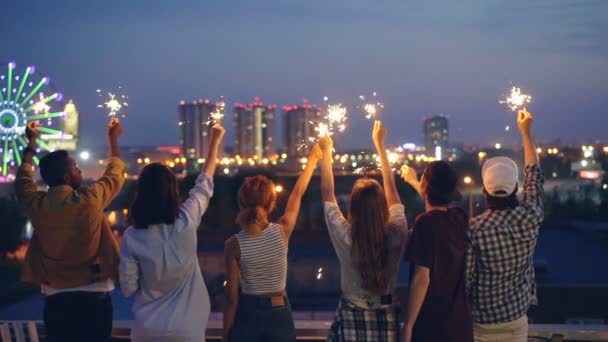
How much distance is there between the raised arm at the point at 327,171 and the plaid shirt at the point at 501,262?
38.0 inches

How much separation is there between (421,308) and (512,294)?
54 centimetres

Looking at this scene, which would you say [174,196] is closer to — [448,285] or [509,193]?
[448,285]

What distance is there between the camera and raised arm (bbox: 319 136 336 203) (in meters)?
4.52

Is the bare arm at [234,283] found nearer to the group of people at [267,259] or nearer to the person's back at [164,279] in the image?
the group of people at [267,259]

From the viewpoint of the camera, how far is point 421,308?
13.0ft

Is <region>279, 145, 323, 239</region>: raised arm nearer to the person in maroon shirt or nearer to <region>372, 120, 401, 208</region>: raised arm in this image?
<region>372, 120, 401, 208</region>: raised arm

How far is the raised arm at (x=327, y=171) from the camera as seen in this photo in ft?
14.8

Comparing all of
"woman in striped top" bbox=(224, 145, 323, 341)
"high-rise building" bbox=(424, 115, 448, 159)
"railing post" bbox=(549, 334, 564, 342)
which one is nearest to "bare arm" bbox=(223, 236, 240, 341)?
"woman in striped top" bbox=(224, 145, 323, 341)

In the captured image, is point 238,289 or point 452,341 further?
point 238,289

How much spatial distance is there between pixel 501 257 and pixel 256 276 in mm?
1408

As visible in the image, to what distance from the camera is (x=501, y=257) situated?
3939 millimetres

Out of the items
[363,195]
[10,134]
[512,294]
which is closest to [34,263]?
[363,195]

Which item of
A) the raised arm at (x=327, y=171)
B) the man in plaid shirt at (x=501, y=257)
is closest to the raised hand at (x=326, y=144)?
the raised arm at (x=327, y=171)

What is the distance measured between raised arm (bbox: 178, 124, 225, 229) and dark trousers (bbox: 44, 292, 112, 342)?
762mm
